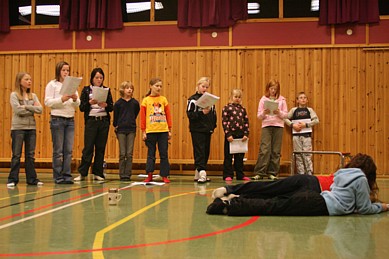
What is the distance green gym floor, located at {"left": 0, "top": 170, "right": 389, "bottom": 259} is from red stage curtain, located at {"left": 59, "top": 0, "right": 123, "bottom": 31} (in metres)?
5.73

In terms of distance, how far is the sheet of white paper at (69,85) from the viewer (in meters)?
6.44

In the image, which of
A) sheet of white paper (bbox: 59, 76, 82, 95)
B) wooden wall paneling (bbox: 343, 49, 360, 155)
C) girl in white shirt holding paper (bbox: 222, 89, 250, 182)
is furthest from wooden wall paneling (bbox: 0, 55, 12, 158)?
wooden wall paneling (bbox: 343, 49, 360, 155)

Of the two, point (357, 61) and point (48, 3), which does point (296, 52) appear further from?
point (48, 3)

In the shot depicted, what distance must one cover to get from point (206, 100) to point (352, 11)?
399cm

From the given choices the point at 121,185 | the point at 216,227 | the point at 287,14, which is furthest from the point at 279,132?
the point at 216,227

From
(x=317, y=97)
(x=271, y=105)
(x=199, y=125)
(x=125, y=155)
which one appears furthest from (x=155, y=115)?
(x=317, y=97)

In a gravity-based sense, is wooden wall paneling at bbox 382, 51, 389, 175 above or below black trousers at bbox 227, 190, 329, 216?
above

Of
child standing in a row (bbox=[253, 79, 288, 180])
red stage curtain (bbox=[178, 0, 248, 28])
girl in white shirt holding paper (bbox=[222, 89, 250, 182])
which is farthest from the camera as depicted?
red stage curtain (bbox=[178, 0, 248, 28])

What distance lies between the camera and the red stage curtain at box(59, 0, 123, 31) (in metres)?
10.0

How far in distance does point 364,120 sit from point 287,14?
2556 mm

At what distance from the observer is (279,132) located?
347 inches

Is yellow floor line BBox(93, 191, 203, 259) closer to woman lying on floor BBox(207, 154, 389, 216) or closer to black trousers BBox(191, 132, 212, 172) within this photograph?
woman lying on floor BBox(207, 154, 389, 216)

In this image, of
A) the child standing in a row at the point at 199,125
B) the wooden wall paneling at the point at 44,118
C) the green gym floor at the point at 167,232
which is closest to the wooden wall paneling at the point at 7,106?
the wooden wall paneling at the point at 44,118

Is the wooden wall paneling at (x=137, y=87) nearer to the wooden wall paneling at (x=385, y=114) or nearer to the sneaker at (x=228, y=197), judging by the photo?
the wooden wall paneling at (x=385, y=114)
